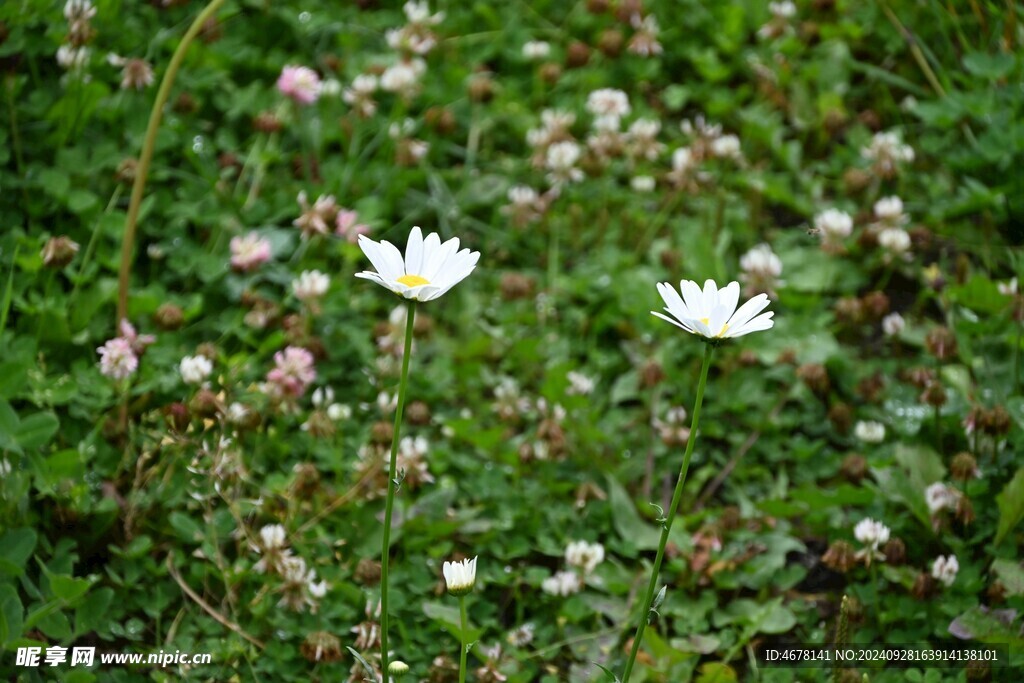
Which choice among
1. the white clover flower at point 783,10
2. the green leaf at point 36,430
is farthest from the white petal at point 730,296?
the white clover flower at point 783,10

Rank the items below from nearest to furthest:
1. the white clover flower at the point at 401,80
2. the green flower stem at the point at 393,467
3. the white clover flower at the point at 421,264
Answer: the green flower stem at the point at 393,467 → the white clover flower at the point at 421,264 → the white clover flower at the point at 401,80

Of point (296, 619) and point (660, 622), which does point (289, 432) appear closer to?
point (296, 619)

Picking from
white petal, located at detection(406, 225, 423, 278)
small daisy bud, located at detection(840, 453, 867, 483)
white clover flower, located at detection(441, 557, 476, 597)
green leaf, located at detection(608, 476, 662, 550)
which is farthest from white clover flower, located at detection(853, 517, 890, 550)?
white petal, located at detection(406, 225, 423, 278)

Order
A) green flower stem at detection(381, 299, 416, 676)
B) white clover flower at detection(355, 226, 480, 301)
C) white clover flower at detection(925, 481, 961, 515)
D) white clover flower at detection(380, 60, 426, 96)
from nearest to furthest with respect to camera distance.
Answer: green flower stem at detection(381, 299, 416, 676)
white clover flower at detection(355, 226, 480, 301)
white clover flower at detection(925, 481, 961, 515)
white clover flower at detection(380, 60, 426, 96)

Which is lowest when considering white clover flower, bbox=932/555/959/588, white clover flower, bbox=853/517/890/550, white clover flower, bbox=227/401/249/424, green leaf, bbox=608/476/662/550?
green leaf, bbox=608/476/662/550

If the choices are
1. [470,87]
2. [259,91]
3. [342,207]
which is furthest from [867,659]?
[259,91]

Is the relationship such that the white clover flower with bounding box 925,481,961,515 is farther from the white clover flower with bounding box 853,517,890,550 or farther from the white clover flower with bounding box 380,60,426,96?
the white clover flower with bounding box 380,60,426,96

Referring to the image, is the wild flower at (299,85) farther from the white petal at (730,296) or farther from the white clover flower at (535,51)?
the white petal at (730,296)
